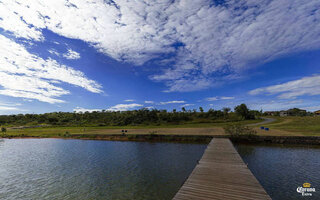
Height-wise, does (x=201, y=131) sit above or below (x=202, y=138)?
above

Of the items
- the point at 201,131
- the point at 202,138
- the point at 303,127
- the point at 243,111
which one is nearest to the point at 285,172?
the point at 202,138

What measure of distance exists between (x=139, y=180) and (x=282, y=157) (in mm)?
19945

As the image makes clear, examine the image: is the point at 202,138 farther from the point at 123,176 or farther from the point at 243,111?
the point at 243,111

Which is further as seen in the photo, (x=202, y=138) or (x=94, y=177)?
(x=202, y=138)

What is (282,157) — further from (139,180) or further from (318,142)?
(139,180)

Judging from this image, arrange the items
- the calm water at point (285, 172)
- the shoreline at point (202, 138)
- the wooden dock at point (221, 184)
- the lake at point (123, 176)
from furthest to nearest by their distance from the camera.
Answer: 1. the shoreline at point (202, 138)
2. the lake at point (123, 176)
3. the calm water at point (285, 172)
4. the wooden dock at point (221, 184)

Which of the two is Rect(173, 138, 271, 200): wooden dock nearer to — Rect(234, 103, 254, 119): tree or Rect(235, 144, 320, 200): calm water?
Rect(235, 144, 320, 200): calm water

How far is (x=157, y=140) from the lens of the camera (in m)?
35.2

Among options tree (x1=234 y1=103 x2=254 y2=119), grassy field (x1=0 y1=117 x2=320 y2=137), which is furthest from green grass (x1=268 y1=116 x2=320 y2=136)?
tree (x1=234 y1=103 x2=254 y2=119)

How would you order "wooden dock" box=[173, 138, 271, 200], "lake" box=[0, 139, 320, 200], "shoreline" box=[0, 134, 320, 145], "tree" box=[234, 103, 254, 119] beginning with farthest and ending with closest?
"tree" box=[234, 103, 254, 119], "shoreline" box=[0, 134, 320, 145], "lake" box=[0, 139, 320, 200], "wooden dock" box=[173, 138, 271, 200]

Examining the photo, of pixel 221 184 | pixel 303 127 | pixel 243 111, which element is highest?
pixel 243 111

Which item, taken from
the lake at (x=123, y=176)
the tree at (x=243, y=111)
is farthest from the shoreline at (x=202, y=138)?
the tree at (x=243, y=111)

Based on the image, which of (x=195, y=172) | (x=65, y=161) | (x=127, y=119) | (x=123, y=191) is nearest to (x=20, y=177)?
(x=65, y=161)

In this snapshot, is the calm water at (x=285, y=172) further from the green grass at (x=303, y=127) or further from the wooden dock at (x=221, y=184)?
the green grass at (x=303, y=127)
